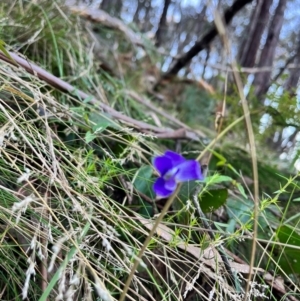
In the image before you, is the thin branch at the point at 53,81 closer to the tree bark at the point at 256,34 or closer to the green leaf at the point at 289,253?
the green leaf at the point at 289,253

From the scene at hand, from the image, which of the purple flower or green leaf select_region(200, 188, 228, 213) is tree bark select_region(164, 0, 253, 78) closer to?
green leaf select_region(200, 188, 228, 213)

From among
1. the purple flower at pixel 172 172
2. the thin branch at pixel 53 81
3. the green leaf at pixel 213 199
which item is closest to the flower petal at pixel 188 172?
the purple flower at pixel 172 172

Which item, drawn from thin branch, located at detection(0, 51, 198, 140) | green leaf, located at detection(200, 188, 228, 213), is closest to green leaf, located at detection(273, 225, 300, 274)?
green leaf, located at detection(200, 188, 228, 213)

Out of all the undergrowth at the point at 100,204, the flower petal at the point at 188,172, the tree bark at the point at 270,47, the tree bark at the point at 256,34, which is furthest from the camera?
the tree bark at the point at 270,47

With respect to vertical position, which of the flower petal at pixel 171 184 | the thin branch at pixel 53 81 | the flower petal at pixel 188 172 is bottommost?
the thin branch at pixel 53 81

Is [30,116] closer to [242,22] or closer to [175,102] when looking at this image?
[175,102]
